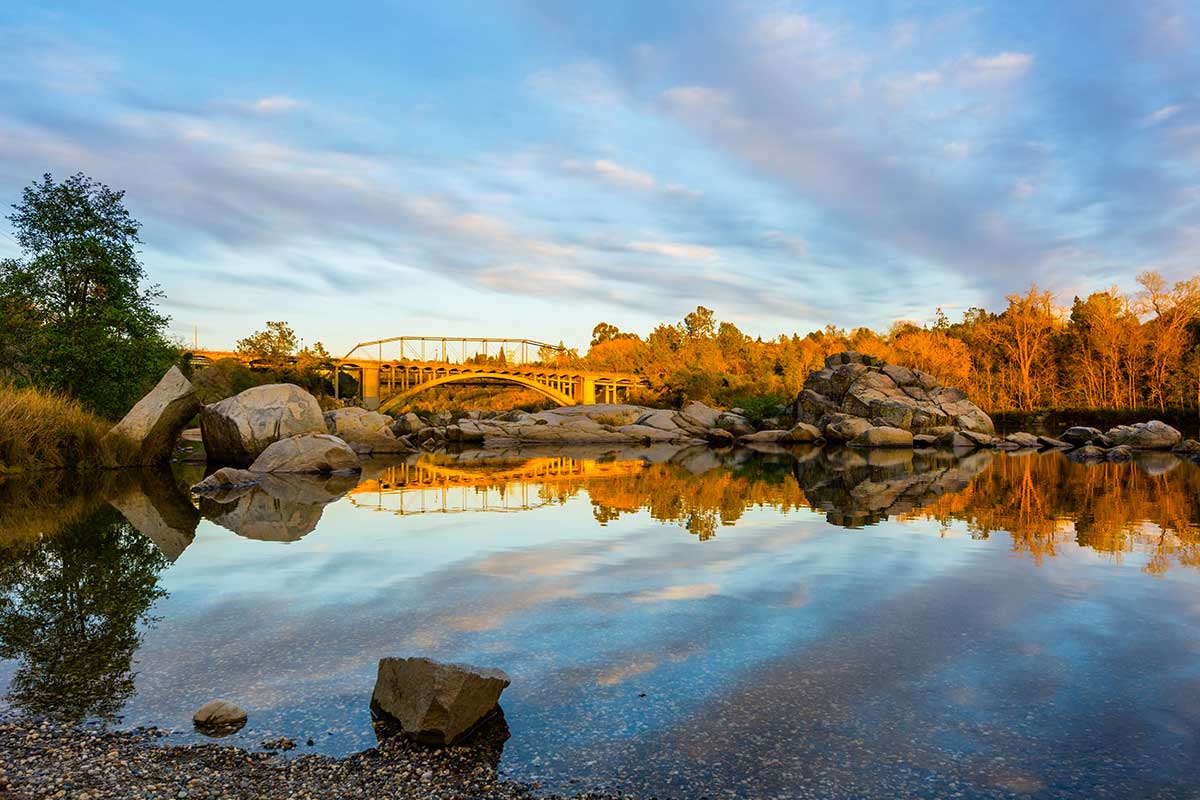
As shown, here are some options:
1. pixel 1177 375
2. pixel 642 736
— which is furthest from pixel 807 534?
pixel 1177 375

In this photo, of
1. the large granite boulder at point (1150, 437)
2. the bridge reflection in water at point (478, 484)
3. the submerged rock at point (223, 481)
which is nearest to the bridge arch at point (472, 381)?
the bridge reflection in water at point (478, 484)

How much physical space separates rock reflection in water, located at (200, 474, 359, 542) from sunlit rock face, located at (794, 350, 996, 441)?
32703 mm

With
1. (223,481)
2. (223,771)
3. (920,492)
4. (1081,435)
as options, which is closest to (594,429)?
(1081,435)

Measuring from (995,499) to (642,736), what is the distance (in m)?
16.0

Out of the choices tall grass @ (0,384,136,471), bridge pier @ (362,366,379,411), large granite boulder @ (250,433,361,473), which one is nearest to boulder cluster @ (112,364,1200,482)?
large granite boulder @ (250,433,361,473)

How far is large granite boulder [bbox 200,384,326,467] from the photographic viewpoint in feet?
83.2

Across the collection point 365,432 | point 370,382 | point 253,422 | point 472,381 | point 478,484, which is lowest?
point 478,484

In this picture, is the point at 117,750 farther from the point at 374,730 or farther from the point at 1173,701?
the point at 1173,701

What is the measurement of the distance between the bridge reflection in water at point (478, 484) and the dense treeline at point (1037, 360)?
108ft

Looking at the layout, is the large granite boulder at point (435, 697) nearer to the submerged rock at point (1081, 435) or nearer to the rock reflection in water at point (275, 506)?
the rock reflection in water at point (275, 506)

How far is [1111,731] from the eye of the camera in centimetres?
480

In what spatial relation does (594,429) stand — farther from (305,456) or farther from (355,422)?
(305,456)

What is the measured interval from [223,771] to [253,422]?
23.3 m

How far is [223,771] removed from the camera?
13.7ft
